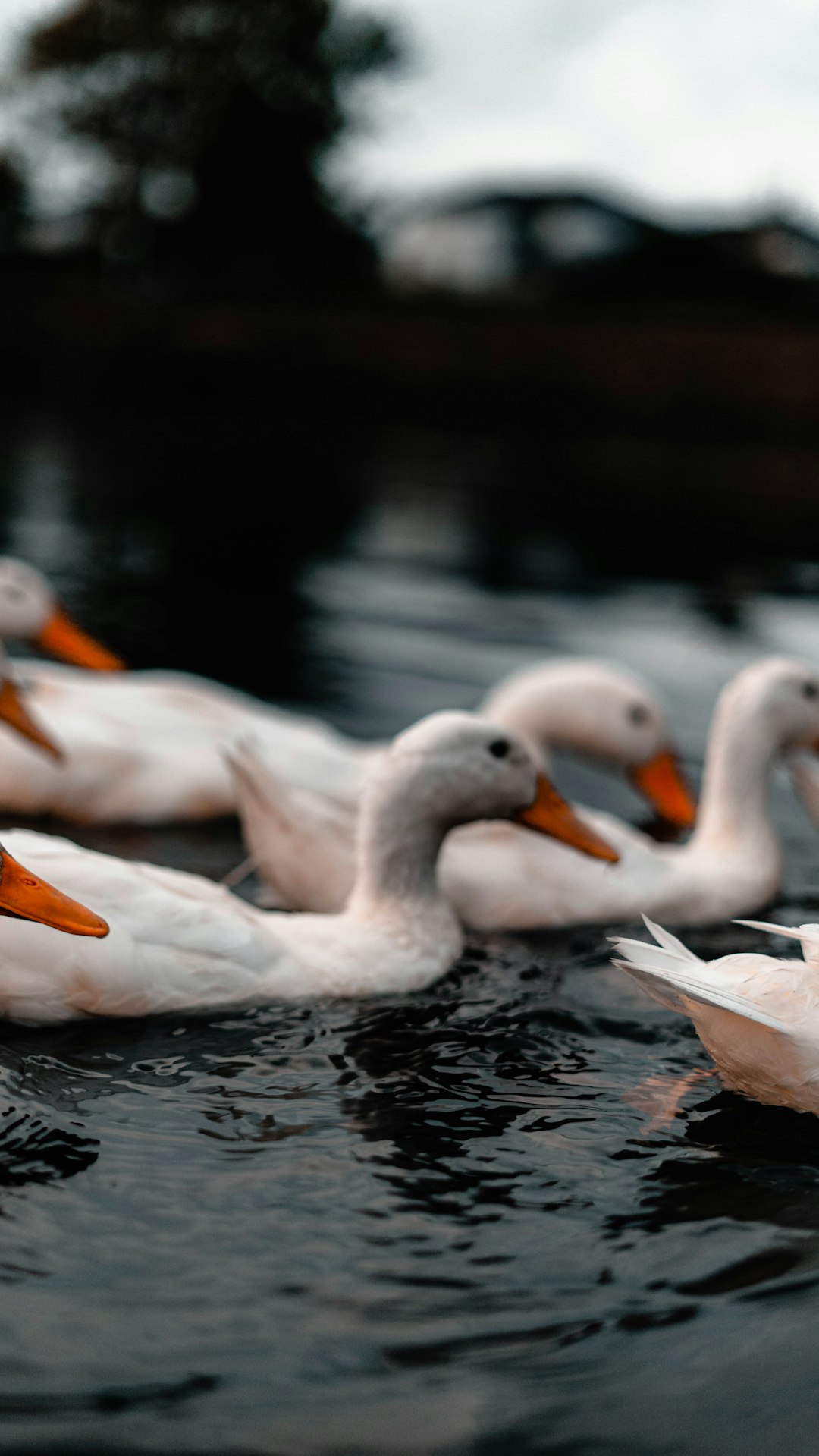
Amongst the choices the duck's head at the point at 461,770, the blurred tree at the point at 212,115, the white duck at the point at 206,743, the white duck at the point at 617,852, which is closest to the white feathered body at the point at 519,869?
the white duck at the point at 617,852

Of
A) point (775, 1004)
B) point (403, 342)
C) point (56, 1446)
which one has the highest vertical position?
point (403, 342)

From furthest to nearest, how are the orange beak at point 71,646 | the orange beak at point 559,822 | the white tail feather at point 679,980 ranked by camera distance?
the orange beak at point 71,646
the orange beak at point 559,822
the white tail feather at point 679,980

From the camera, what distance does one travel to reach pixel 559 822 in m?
5.40

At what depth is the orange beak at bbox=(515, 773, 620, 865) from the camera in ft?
17.6

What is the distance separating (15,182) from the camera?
42875 millimetres

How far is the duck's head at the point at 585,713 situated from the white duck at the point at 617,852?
0.62 metres

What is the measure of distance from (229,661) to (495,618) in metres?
2.41

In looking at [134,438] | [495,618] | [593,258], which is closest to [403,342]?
[593,258]

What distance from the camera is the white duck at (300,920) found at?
4344mm

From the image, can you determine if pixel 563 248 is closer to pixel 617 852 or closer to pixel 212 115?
pixel 212 115

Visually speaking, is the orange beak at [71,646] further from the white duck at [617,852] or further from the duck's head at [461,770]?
the duck's head at [461,770]

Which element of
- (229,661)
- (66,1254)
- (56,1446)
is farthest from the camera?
(229,661)

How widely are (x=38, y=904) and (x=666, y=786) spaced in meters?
3.67

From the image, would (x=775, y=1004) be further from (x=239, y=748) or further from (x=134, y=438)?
(x=134, y=438)
